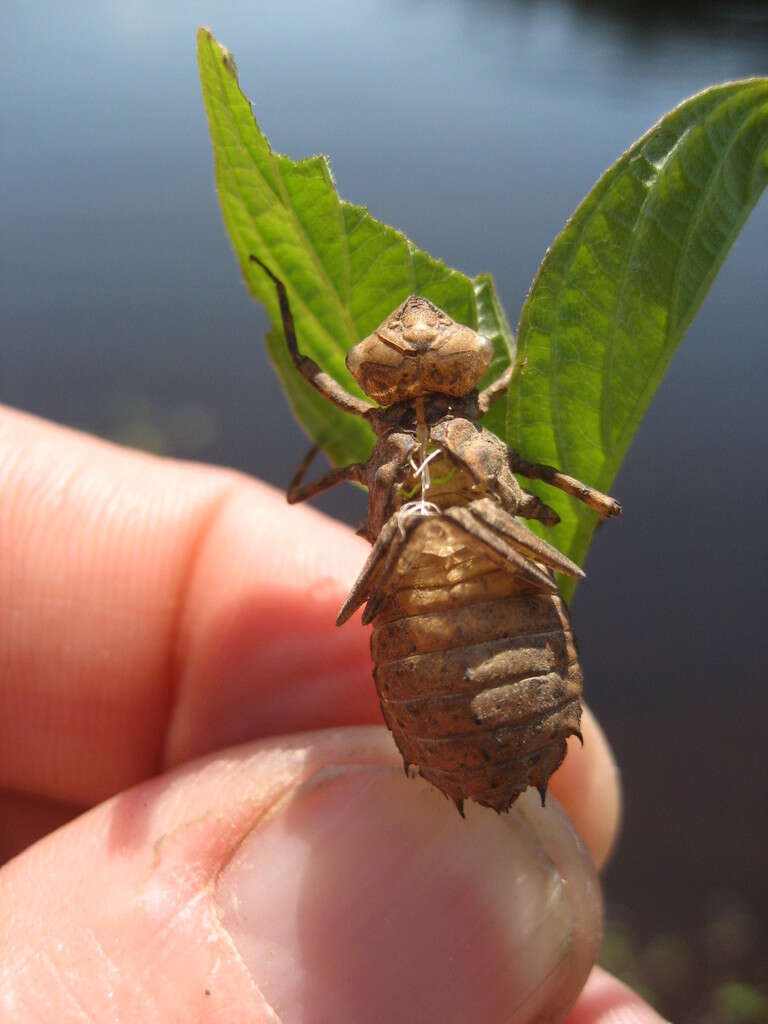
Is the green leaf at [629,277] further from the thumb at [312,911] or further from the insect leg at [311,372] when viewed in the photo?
the thumb at [312,911]

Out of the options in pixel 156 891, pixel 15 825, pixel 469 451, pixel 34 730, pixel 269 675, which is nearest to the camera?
pixel 469 451

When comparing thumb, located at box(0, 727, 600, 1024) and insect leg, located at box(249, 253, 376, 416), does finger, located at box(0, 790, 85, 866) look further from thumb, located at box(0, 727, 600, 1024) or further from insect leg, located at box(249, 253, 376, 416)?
insect leg, located at box(249, 253, 376, 416)

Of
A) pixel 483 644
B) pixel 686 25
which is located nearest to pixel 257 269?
pixel 483 644

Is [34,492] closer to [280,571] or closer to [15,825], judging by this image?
[280,571]

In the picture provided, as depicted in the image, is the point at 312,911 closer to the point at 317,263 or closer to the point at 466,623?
the point at 466,623

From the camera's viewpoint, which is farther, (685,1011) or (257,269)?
(685,1011)

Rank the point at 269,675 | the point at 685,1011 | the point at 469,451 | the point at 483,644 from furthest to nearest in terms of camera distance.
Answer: the point at 685,1011, the point at 269,675, the point at 469,451, the point at 483,644
